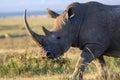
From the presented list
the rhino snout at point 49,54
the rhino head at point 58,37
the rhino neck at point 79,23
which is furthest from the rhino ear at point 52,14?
the rhino snout at point 49,54

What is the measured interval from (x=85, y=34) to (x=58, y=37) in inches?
22.8

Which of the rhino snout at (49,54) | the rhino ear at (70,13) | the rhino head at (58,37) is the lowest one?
the rhino snout at (49,54)

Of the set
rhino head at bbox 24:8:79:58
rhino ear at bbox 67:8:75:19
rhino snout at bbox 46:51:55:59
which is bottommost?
rhino snout at bbox 46:51:55:59

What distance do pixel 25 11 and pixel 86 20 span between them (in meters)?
1.53

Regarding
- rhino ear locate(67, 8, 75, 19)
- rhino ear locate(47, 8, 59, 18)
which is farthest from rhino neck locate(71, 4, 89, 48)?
rhino ear locate(47, 8, 59, 18)

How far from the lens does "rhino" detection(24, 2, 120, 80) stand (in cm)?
1183

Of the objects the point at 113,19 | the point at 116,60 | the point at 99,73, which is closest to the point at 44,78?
the point at 99,73

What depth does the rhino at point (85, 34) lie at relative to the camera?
11.8 m

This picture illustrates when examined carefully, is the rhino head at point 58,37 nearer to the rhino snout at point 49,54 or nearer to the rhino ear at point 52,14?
the rhino snout at point 49,54

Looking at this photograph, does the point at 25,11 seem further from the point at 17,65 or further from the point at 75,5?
the point at 17,65

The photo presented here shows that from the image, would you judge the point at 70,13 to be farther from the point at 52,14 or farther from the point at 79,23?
the point at 52,14

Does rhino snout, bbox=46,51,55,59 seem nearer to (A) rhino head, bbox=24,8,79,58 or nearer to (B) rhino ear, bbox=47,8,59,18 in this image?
(A) rhino head, bbox=24,8,79,58

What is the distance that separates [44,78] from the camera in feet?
43.5

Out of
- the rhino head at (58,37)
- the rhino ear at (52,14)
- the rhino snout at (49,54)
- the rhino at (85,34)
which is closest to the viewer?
the rhino snout at (49,54)
